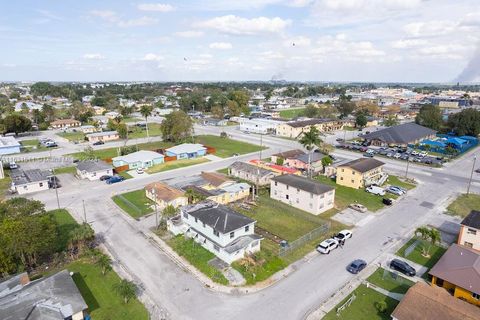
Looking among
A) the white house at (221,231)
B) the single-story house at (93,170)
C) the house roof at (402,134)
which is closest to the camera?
the white house at (221,231)

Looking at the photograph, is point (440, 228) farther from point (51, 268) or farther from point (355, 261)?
point (51, 268)

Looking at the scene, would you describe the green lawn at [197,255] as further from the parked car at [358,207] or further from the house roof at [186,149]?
the house roof at [186,149]

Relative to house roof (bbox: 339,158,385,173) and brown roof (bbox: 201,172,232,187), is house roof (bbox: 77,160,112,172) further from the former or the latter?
house roof (bbox: 339,158,385,173)

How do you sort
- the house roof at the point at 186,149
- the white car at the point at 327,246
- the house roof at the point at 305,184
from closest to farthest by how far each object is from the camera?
the white car at the point at 327,246
the house roof at the point at 305,184
the house roof at the point at 186,149

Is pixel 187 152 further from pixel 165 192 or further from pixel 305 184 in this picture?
pixel 305 184

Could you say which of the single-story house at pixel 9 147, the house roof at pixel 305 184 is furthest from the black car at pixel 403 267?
the single-story house at pixel 9 147

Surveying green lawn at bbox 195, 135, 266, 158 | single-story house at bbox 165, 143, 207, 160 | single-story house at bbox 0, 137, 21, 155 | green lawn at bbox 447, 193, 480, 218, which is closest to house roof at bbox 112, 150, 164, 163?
single-story house at bbox 165, 143, 207, 160

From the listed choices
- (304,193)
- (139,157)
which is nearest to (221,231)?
(304,193)
